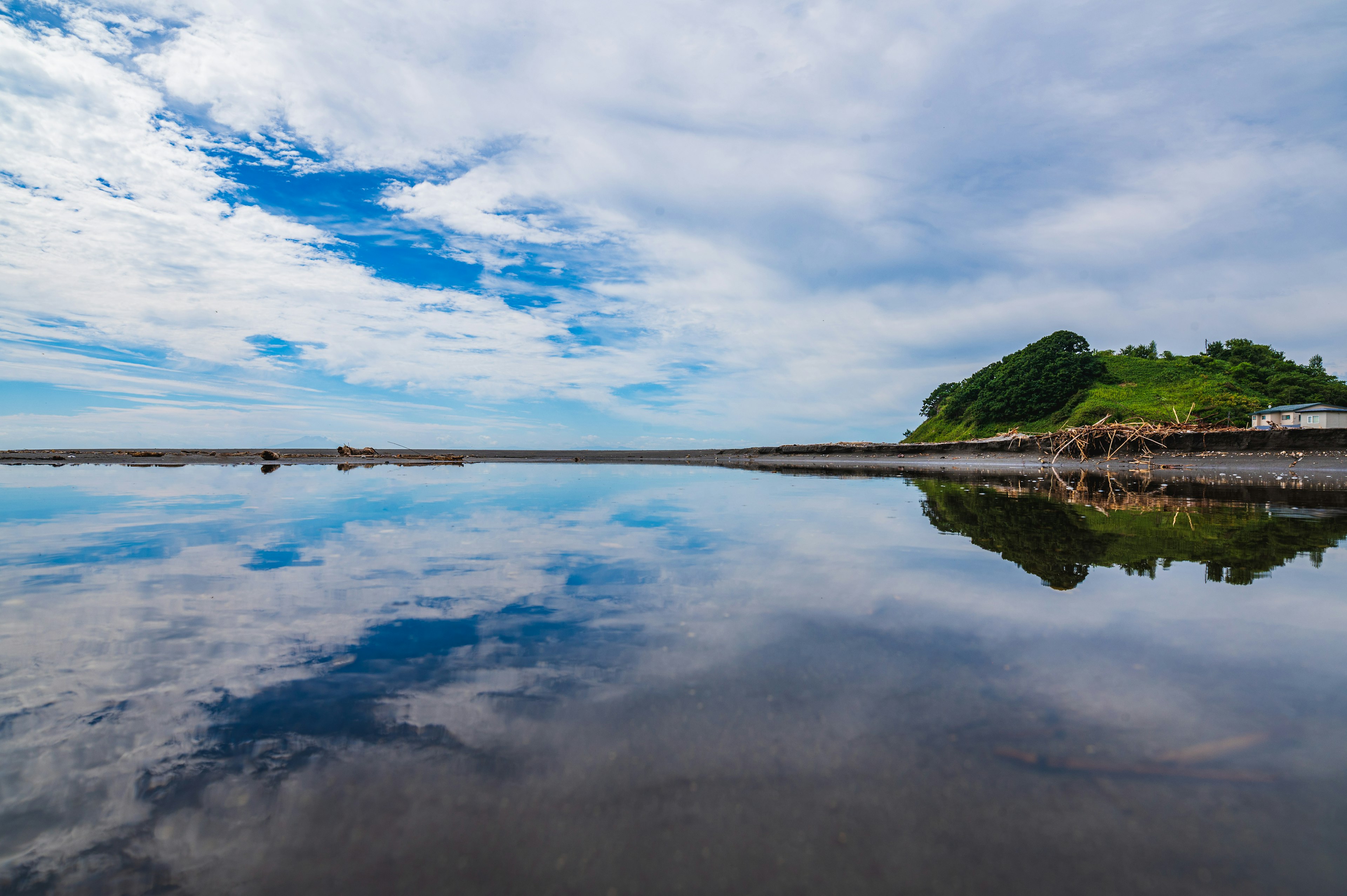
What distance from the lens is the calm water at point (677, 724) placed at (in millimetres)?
2000

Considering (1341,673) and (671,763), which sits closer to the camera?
(671,763)

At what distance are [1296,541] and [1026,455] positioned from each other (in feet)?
102

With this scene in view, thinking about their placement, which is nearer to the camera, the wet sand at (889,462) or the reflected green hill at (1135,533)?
the reflected green hill at (1135,533)

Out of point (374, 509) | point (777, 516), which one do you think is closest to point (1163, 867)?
point (777, 516)

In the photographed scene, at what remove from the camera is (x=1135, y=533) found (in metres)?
8.64

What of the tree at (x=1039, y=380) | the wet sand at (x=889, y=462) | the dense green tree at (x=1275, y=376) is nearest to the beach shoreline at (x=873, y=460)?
the wet sand at (x=889, y=462)

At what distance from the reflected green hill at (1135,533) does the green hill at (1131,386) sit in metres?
39.4

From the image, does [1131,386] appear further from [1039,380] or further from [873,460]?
[873,460]

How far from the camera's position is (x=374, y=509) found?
11992mm

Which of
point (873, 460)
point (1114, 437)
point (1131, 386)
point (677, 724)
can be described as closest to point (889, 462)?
point (873, 460)

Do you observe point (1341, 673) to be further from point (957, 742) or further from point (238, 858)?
point (238, 858)

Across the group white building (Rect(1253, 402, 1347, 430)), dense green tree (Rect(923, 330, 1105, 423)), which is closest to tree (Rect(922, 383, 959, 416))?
dense green tree (Rect(923, 330, 1105, 423))

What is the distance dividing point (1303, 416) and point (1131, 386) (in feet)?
36.9

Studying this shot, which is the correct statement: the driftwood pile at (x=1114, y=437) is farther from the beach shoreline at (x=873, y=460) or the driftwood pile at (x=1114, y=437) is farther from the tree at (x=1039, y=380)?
the tree at (x=1039, y=380)
